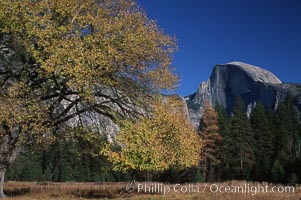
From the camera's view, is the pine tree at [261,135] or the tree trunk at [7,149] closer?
the tree trunk at [7,149]

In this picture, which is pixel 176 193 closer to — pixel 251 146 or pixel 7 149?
pixel 7 149

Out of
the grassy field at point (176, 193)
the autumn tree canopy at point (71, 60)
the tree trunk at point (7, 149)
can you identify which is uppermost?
the autumn tree canopy at point (71, 60)

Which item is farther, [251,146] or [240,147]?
[251,146]

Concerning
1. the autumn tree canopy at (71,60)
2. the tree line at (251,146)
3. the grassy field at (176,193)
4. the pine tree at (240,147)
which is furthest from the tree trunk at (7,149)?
the pine tree at (240,147)

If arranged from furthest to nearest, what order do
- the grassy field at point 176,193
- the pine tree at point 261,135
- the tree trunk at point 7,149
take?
the pine tree at point 261,135 < the tree trunk at point 7,149 < the grassy field at point 176,193

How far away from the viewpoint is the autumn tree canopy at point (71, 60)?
17484 millimetres

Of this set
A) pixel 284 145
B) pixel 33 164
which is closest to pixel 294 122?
pixel 284 145

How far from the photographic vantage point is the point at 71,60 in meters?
17.6

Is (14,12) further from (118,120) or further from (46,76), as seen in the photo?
(118,120)

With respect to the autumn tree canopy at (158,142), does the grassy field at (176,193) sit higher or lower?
lower

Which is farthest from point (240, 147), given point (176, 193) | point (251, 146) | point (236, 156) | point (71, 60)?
point (71, 60)

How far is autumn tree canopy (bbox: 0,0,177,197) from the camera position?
688 inches

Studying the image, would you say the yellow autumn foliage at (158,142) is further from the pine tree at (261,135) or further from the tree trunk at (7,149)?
the pine tree at (261,135)

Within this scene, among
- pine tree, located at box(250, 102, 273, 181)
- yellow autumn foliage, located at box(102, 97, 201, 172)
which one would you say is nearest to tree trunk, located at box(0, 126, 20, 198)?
yellow autumn foliage, located at box(102, 97, 201, 172)
